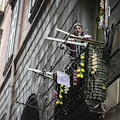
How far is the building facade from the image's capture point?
25.1 ft

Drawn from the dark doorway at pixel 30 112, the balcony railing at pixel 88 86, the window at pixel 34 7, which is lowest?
the dark doorway at pixel 30 112

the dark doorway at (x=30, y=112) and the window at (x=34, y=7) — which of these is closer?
the dark doorway at (x=30, y=112)

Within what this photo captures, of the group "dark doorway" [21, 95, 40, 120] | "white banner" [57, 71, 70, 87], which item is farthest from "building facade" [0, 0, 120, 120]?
"white banner" [57, 71, 70, 87]

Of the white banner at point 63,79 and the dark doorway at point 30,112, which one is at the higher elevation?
the white banner at point 63,79

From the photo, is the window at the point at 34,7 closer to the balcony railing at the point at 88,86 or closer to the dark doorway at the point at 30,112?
the dark doorway at the point at 30,112

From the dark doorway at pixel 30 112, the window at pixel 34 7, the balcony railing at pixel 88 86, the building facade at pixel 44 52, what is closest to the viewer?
the balcony railing at pixel 88 86

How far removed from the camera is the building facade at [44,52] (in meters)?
7.65

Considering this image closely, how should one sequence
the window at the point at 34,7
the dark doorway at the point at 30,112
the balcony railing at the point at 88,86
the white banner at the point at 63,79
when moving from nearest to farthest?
the balcony railing at the point at 88,86 < the white banner at the point at 63,79 < the dark doorway at the point at 30,112 < the window at the point at 34,7

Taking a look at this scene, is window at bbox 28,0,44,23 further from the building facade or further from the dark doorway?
the dark doorway

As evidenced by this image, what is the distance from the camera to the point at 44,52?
40.0 feet

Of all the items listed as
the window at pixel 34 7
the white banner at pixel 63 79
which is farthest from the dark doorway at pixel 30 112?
the white banner at pixel 63 79

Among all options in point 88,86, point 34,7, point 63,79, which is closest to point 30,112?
point 34,7

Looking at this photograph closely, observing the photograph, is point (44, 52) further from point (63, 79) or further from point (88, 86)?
point (88, 86)

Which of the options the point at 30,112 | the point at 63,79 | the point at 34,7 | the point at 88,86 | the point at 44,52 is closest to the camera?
→ the point at 88,86
